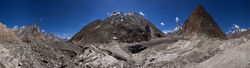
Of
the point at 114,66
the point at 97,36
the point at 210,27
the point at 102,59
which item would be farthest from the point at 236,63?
the point at 97,36

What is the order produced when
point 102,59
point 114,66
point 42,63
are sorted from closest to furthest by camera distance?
point 42,63 → point 114,66 → point 102,59

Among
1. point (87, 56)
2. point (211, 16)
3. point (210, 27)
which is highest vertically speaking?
point (211, 16)

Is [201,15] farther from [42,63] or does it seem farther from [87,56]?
[42,63]

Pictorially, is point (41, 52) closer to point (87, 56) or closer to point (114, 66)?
point (87, 56)

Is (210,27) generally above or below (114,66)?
above

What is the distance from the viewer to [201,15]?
→ 1137 inches

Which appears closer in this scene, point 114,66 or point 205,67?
point 205,67

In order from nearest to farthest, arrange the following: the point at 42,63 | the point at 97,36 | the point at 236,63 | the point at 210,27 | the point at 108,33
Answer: the point at 236,63, the point at 42,63, the point at 210,27, the point at 97,36, the point at 108,33

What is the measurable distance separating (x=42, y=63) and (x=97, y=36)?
112ft

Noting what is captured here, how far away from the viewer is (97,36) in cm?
4175

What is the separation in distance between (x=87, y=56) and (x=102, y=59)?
5.71 ft

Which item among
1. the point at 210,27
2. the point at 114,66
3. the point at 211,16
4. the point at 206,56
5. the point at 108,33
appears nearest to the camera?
the point at 206,56

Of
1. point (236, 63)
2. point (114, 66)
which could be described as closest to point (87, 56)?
point (114, 66)

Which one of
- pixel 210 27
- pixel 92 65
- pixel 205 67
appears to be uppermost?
pixel 210 27
